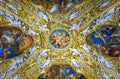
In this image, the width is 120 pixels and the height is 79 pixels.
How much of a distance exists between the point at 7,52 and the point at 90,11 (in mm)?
5272

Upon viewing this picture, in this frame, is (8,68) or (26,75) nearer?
(8,68)

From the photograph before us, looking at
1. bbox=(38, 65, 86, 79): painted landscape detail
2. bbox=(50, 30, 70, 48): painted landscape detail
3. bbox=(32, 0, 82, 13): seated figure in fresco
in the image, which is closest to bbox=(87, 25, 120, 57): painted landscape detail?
bbox=(50, 30, 70, 48): painted landscape detail

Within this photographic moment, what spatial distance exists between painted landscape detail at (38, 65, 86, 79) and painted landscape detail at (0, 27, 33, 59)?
236 cm

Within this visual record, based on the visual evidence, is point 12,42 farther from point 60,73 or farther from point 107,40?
point 107,40

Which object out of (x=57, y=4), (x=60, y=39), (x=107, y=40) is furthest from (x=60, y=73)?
(x=57, y=4)

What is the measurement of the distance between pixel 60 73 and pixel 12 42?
3771 millimetres

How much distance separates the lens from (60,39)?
556 inches

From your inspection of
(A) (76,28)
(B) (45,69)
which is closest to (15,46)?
(B) (45,69)

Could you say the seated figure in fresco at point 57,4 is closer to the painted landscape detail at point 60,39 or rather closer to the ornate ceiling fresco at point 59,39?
the ornate ceiling fresco at point 59,39

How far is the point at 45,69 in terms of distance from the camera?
14258mm

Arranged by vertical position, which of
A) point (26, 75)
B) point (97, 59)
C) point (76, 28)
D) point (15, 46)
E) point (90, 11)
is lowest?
point (26, 75)

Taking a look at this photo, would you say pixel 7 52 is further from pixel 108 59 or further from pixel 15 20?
pixel 108 59

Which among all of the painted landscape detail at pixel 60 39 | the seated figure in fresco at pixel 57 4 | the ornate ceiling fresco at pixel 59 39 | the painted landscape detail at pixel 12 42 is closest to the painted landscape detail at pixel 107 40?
the ornate ceiling fresco at pixel 59 39

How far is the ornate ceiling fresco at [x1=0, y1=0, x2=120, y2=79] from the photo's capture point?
12367mm
